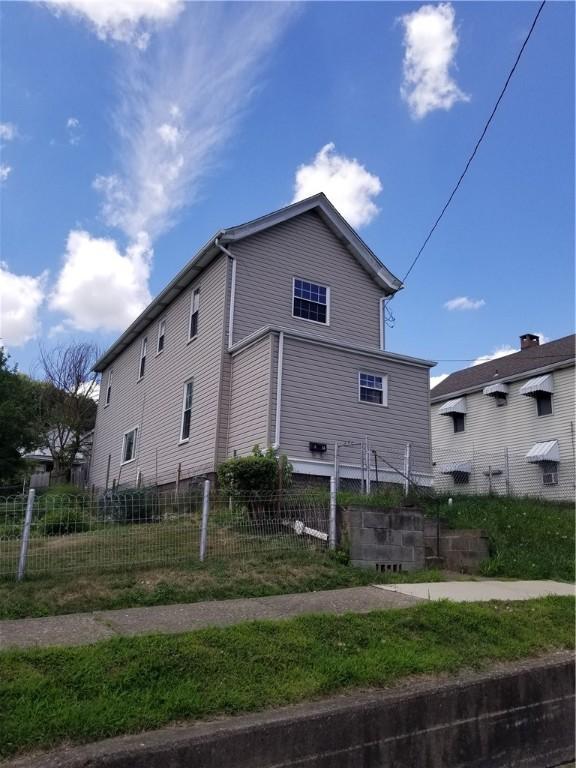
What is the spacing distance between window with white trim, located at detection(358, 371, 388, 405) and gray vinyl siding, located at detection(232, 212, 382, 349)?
5.86 feet

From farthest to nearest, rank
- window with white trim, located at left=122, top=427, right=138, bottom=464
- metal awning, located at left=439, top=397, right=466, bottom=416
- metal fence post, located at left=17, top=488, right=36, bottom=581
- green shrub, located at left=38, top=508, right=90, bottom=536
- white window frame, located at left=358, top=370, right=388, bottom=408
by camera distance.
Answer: metal awning, located at left=439, top=397, right=466, bottom=416
window with white trim, located at left=122, top=427, right=138, bottom=464
white window frame, located at left=358, top=370, right=388, bottom=408
green shrub, located at left=38, top=508, right=90, bottom=536
metal fence post, located at left=17, top=488, right=36, bottom=581

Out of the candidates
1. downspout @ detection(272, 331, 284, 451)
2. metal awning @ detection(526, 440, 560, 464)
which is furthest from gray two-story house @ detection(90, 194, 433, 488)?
metal awning @ detection(526, 440, 560, 464)

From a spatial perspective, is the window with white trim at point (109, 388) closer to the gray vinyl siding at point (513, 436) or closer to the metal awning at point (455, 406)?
the gray vinyl siding at point (513, 436)

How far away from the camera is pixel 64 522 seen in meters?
9.47

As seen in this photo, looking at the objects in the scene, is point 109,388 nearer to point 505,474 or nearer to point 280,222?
point 280,222

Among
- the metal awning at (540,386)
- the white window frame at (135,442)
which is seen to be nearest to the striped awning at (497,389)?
the metal awning at (540,386)

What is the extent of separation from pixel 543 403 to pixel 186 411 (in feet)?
40.5

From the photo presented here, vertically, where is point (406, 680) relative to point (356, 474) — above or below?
below

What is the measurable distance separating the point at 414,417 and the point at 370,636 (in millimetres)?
10208

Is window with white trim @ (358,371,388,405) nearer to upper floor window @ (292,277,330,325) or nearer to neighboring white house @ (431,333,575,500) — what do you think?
upper floor window @ (292,277,330,325)

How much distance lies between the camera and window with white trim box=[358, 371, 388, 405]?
14719mm

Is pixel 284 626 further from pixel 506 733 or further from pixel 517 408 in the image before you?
pixel 517 408

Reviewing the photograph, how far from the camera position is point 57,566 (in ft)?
24.9

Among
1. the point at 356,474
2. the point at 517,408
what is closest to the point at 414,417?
the point at 356,474
